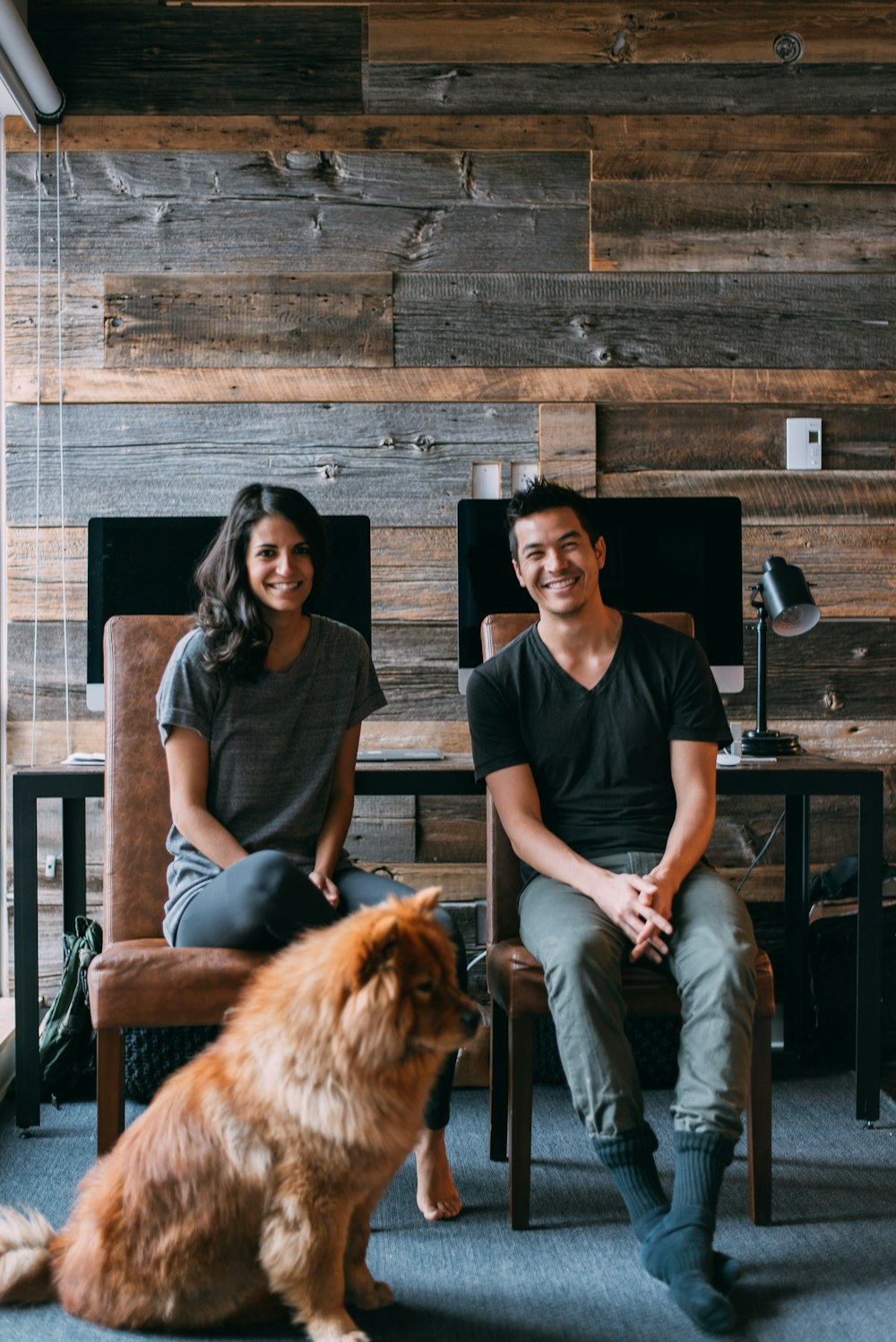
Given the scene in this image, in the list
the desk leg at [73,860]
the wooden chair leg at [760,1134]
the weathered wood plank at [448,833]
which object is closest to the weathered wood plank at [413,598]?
the weathered wood plank at [448,833]

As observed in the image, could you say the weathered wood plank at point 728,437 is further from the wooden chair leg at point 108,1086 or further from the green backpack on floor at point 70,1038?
the wooden chair leg at point 108,1086

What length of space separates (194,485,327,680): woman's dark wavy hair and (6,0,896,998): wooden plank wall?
1.04 metres

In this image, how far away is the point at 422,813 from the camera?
3264mm

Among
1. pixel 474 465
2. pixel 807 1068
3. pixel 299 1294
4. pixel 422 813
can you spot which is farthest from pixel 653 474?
pixel 299 1294

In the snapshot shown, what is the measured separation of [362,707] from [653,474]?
1400mm

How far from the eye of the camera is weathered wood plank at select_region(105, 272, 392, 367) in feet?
10.5

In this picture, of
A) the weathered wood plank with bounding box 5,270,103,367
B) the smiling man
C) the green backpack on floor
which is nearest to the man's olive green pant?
the smiling man

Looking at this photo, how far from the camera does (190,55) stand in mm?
3203

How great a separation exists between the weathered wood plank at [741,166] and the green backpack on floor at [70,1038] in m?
2.49

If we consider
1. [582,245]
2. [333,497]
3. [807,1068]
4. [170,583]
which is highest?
[582,245]

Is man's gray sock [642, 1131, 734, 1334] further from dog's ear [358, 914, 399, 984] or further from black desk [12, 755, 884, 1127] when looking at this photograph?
black desk [12, 755, 884, 1127]

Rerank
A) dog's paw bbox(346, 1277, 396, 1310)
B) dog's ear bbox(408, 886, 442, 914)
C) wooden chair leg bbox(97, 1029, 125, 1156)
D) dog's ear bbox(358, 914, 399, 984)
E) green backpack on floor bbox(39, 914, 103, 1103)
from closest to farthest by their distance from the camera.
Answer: dog's ear bbox(358, 914, 399, 984) < dog's ear bbox(408, 886, 442, 914) < dog's paw bbox(346, 1277, 396, 1310) < wooden chair leg bbox(97, 1029, 125, 1156) < green backpack on floor bbox(39, 914, 103, 1103)

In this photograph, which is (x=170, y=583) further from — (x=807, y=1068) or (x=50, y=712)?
(x=807, y=1068)

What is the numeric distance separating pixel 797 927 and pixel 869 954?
46 cm
